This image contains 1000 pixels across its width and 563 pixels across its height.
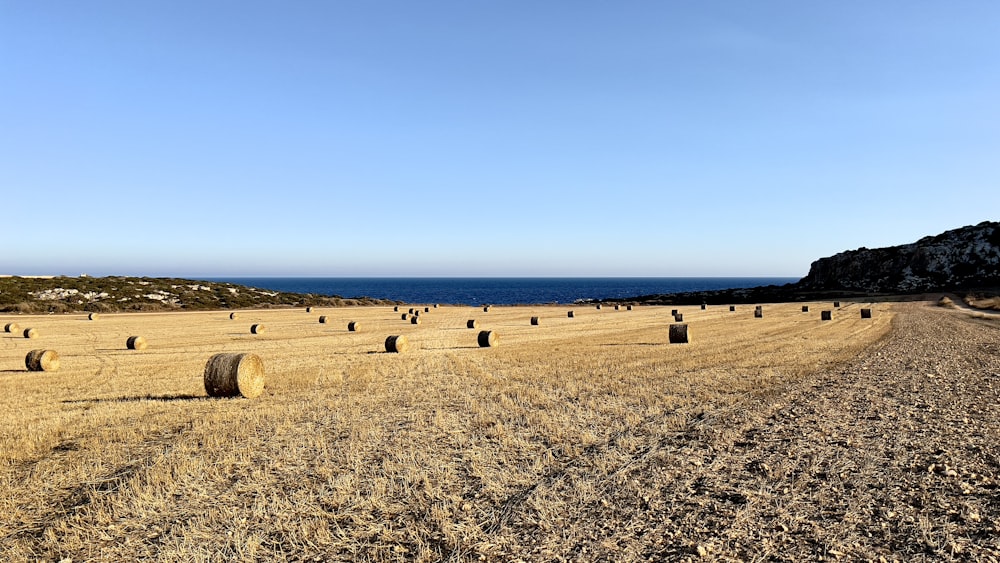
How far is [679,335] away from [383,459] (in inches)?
848

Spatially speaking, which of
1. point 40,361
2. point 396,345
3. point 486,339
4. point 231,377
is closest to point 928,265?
point 486,339

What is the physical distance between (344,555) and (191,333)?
3616 centimetres

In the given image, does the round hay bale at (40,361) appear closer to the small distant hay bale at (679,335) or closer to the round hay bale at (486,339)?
the round hay bale at (486,339)

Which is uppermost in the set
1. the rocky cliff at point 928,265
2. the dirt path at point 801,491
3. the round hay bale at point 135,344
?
the rocky cliff at point 928,265

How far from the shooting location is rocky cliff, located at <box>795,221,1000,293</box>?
89312mm

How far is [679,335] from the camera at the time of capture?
92.3ft

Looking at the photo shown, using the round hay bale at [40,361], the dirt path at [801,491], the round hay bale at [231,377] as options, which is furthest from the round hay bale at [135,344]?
the dirt path at [801,491]

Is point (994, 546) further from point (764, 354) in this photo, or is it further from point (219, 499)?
point (764, 354)

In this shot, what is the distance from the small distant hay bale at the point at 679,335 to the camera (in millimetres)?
28000

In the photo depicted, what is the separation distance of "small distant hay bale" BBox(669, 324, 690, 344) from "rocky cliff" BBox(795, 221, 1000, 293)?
78.4 m

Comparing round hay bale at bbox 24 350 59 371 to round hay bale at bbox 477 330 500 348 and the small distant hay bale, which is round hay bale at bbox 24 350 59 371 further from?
the small distant hay bale

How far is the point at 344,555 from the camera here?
20.5 feet

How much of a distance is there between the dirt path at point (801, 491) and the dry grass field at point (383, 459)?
6 centimetres

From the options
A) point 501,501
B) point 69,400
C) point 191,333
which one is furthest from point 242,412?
point 191,333
